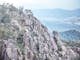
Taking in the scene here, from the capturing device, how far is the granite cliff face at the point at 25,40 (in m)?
24.8

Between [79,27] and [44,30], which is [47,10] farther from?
[44,30]

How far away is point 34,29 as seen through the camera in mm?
33219

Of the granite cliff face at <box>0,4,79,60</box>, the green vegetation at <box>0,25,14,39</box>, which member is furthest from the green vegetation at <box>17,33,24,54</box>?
the green vegetation at <box>0,25,14,39</box>

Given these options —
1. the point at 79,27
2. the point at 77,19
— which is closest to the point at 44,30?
the point at 79,27

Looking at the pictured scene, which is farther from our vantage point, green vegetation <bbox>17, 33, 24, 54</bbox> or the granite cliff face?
green vegetation <bbox>17, 33, 24, 54</bbox>

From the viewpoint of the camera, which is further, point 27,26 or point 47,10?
point 47,10

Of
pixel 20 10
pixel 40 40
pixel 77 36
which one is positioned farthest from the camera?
pixel 77 36

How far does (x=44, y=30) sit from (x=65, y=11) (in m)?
77.9

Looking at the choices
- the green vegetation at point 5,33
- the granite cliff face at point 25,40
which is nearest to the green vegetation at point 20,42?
Result: the granite cliff face at point 25,40

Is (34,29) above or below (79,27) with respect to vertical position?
above

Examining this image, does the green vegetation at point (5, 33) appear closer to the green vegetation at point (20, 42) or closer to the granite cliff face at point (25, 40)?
the granite cliff face at point (25, 40)

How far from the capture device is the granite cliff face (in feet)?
81.3

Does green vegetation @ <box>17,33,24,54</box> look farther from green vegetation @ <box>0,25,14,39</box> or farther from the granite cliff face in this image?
green vegetation @ <box>0,25,14,39</box>

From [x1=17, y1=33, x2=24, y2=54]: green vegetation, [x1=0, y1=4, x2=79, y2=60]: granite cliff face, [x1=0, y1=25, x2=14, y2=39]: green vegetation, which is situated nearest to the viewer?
[x1=0, y1=4, x2=79, y2=60]: granite cliff face
